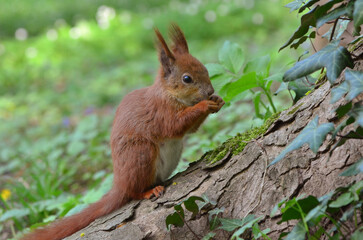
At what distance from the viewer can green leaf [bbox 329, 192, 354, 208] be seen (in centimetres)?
130

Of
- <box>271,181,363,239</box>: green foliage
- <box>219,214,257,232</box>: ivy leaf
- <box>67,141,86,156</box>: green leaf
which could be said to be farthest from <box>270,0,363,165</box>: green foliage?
<box>67,141,86,156</box>: green leaf

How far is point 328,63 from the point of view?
53.7 inches

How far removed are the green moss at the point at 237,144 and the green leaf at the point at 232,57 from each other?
0.48 m

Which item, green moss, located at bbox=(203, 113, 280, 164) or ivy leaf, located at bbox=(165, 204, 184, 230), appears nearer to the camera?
ivy leaf, located at bbox=(165, 204, 184, 230)

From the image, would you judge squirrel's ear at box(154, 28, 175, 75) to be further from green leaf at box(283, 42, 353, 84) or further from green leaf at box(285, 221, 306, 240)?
green leaf at box(285, 221, 306, 240)

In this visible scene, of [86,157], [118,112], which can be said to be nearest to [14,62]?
[86,157]

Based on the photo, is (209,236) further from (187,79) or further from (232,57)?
(232,57)

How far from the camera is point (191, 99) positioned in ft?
7.96

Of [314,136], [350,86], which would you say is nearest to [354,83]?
[350,86]

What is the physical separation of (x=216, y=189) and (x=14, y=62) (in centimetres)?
724

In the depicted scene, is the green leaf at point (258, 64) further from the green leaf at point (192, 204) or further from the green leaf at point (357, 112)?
the green leaf at point (357, 112)

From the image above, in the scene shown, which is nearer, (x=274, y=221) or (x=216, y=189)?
(x=274, y=221)

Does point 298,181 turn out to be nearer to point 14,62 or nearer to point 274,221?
point 274,221

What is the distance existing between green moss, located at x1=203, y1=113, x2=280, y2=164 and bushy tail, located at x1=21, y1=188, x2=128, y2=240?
0.50 metres
